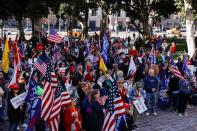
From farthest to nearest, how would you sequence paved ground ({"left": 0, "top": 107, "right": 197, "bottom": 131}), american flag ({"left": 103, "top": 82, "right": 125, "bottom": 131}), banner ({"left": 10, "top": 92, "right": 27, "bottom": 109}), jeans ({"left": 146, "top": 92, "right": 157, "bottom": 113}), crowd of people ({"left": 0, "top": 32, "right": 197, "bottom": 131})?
jeans ({"left": 146, "top": 92, "right": 157, "bottom": 113}), paved ground ({"left": 0, "top": 107, "right": 197, "bottom": 131}), banner ({"left": 10, "top": 92, "right": 27, "bottom": 109}), crowd of people ({"left": 0, "top": 32, "right": 197, "bottom": 131}), american flag ({"left": 103, "top": 82, "right": 125, "bottom": 131})

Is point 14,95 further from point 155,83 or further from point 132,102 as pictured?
point 155,83

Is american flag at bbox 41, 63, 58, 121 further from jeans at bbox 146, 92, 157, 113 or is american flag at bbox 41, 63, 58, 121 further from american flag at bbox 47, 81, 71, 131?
jeans at bbox 146, 92, 157, 113

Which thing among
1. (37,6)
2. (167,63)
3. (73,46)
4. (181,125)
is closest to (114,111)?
(181,125)

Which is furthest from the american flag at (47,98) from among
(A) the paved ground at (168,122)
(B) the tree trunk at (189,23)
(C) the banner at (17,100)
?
(B) the tree trunk at (189,23)

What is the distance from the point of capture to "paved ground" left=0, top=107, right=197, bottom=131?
15.1 m

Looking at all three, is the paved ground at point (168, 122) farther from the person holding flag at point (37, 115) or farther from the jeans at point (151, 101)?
the person holding flag at point (37, 115)

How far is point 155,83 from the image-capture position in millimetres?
16625

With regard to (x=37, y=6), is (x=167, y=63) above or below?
below

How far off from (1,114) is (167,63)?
831cm

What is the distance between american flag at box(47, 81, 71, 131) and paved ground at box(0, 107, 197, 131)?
345 cm

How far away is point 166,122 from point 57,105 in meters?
5.69

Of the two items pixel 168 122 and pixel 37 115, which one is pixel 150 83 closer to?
pixel 168 122

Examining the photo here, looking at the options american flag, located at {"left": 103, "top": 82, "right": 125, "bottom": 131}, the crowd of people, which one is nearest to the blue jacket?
the crowd of people

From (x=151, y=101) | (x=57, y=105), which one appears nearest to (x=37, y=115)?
(x=57, y=105)
